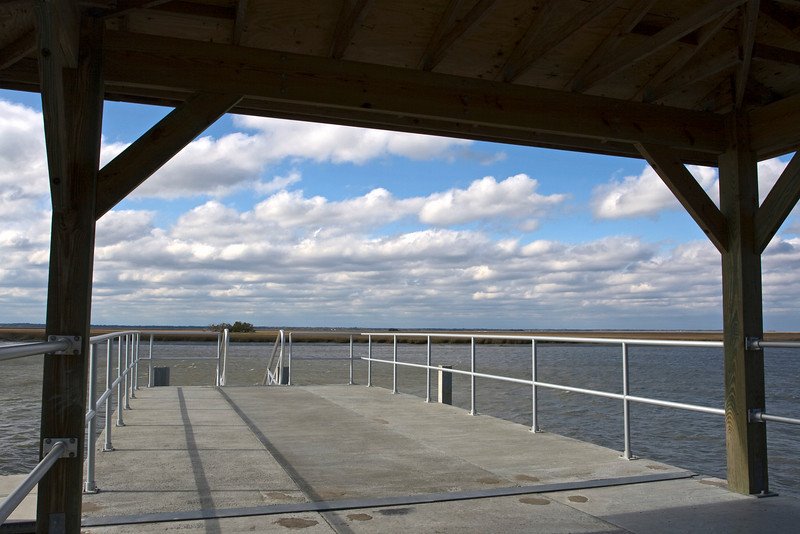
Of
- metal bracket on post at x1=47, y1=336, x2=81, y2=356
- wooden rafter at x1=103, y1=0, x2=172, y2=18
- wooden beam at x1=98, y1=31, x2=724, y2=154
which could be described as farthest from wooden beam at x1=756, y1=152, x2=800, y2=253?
metal bracket on post at x1=47, y1=336, x2=81, y2=356

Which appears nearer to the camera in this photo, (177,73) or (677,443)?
(177,73)

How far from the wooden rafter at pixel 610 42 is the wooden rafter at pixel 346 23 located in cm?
143

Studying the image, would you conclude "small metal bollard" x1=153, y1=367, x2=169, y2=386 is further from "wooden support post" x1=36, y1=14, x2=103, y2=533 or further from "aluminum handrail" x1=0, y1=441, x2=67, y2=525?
"aluminum handrail" x1=0, y1=441, x2=67, y2=525

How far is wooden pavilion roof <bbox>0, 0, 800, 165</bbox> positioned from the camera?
3.46 meters

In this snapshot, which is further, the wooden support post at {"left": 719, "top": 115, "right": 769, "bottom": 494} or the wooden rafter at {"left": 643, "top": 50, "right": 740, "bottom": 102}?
the wooden support post at {"left": 719, "top": 115, "right": 769, "bottom": 494}

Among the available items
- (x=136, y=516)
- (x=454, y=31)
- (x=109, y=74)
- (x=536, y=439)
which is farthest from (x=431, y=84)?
(x=536, y=439)

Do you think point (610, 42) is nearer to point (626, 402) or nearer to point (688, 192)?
point (688, 192)

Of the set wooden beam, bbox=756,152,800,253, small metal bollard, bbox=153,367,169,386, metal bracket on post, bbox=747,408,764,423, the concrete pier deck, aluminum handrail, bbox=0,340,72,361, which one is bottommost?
the concrete pier deck

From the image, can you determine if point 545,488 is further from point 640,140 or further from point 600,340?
point 640,140

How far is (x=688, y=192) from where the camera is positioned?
433cm

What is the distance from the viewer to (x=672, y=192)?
14.5 feet

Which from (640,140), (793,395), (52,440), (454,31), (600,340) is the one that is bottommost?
(793,395)

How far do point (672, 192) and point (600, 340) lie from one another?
1363mm

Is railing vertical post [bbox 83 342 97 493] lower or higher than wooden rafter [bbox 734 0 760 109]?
lower
